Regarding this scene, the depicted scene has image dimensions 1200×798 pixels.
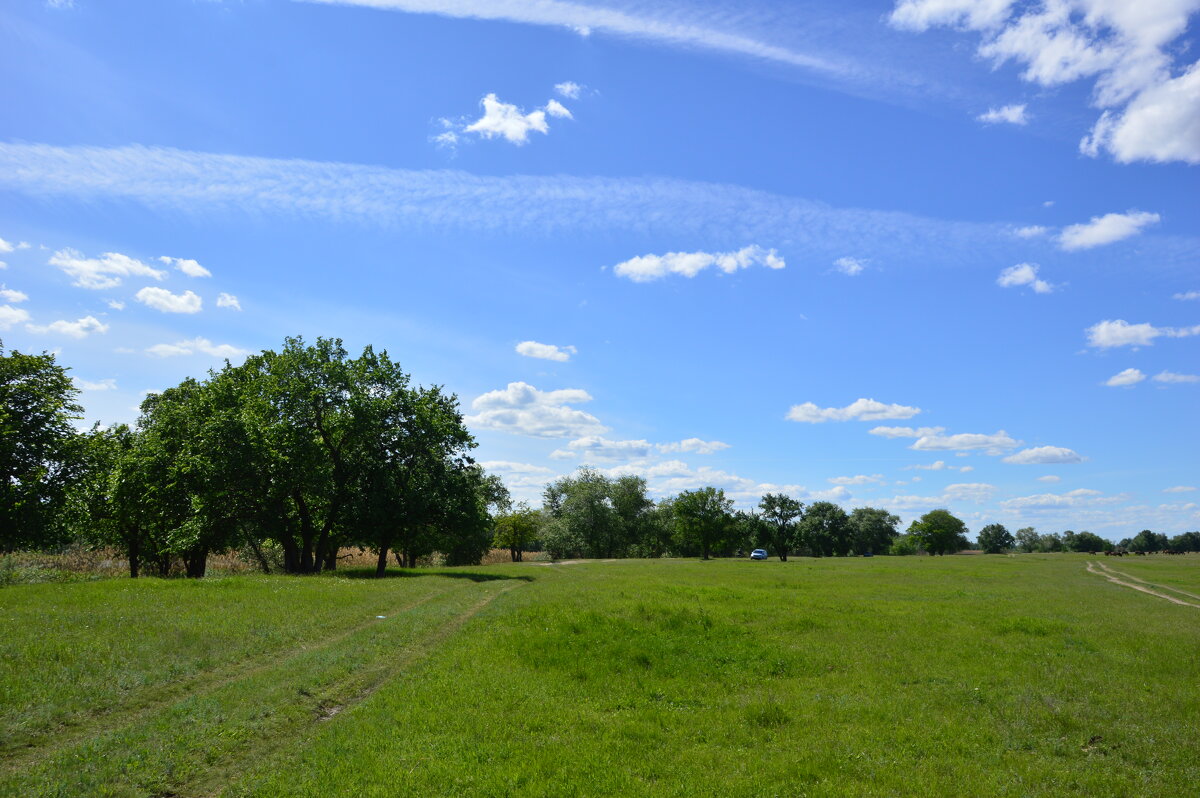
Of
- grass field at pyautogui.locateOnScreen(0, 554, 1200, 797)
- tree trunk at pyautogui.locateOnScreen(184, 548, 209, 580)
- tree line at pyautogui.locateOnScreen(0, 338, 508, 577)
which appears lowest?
grass field at pyautogui.locateOnScreen(0, 554, 1200, 797)

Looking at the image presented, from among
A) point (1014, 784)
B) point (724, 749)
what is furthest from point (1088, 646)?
point (724, 749)

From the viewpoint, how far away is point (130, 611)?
22688 millimetres

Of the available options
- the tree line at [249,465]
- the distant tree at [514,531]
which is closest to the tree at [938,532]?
the distant tree at [514,531]

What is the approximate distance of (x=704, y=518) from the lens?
125875mm

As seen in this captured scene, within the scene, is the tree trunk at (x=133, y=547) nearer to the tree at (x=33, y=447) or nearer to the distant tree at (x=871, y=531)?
the tree at (x=33, y=447)

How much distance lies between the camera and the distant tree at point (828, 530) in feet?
504

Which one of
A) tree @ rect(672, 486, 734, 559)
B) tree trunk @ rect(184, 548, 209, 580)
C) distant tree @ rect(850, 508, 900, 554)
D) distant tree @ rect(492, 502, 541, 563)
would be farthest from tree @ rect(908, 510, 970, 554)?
tree trunk @ rect(184, 548, 209, 580)

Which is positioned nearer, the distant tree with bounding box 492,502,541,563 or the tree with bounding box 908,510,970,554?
the distant tree with bounding box 492,502,541,563

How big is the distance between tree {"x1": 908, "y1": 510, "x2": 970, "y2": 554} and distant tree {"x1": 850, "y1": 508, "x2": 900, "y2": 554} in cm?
725

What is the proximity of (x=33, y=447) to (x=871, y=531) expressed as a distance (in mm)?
184136

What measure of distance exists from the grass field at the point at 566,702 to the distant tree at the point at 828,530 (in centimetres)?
12935

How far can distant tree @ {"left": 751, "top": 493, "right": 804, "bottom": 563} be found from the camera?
135875 millimetres

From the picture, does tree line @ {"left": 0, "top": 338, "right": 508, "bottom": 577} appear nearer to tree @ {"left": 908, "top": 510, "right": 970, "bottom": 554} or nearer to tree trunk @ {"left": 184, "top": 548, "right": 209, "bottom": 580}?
tree trunk @ {"left": 184, "top": 548, "right": 209, "bottom": 580}

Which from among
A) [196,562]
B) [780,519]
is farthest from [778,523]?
[196,562]
